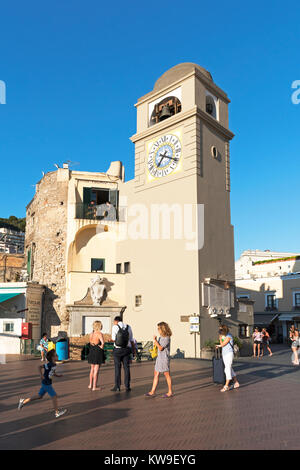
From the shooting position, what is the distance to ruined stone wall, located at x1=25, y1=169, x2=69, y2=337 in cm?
2383

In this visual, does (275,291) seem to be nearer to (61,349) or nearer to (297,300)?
(297,300)

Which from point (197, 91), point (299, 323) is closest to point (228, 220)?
point (197, 91)

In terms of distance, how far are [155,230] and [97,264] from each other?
4.42 meters

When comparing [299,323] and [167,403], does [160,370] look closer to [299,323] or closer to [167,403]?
[167,403]

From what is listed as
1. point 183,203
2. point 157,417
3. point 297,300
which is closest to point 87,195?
point 183,203

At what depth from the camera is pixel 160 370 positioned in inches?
378

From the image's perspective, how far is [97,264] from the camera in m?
25.0

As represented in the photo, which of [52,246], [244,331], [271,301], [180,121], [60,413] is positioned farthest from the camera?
[271,301]

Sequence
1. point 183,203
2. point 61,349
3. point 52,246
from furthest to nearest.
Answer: point 52,246
point 183,203
point 61,349

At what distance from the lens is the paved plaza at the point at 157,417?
603cm

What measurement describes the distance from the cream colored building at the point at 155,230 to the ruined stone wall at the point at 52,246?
6 cm

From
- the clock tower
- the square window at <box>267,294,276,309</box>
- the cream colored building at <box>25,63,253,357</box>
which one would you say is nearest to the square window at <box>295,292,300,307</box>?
the square window at <box>267,294,276,309</box>

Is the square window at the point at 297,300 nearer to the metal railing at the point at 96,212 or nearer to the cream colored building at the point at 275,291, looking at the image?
the cream colored building at the point at 275,291

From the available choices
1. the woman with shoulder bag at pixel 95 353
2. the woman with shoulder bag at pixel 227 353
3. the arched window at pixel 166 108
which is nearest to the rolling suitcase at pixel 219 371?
the woman with shoulder bag at pixel 227 353
